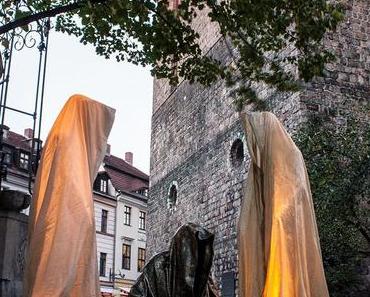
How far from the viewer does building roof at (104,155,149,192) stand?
128ft

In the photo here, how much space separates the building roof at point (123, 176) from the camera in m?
39.1

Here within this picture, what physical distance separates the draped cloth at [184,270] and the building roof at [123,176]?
33.5 m

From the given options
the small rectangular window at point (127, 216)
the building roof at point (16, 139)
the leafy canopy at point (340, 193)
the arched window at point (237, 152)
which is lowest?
the leafy canopy at point (340, 193)

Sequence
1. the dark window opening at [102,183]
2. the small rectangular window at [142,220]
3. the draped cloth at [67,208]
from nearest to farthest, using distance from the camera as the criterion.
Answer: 1. the draped cloth at [67,208]
2. the dark window opening at [102,183]
3. the small rectangular window at [142,220]

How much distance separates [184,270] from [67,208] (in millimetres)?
1181

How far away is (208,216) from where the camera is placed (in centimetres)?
1697

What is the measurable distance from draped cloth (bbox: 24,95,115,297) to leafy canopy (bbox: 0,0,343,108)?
4.06 metres

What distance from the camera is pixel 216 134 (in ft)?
56.0

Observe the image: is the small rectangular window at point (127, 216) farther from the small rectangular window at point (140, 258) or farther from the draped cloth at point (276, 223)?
the draped cloth at point (276, 223)

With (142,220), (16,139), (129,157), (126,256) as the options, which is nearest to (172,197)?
(16,139)

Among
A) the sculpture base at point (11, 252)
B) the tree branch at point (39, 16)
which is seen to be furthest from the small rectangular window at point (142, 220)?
the sculpture base at point (11, 252)

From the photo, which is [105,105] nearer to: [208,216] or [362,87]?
[362,87]

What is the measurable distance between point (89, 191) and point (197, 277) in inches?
46.1

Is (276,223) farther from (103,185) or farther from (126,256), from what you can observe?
(126,256)
